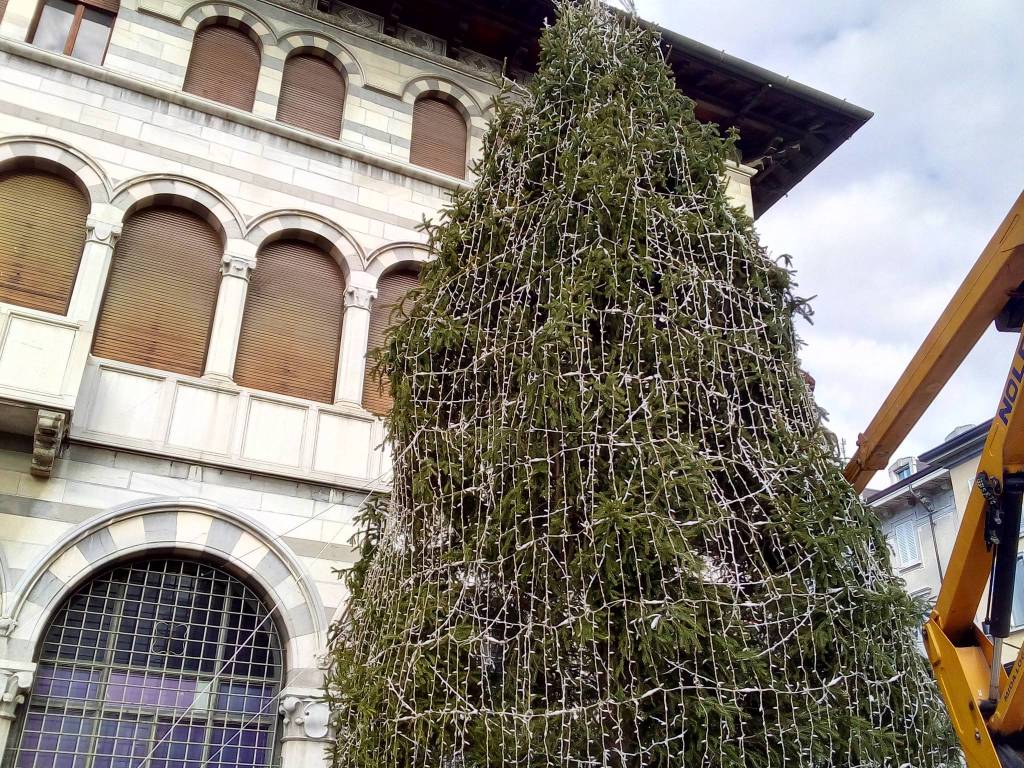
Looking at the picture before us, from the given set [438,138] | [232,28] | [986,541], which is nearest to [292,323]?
[438,138]

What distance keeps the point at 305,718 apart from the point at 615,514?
5.60 meters

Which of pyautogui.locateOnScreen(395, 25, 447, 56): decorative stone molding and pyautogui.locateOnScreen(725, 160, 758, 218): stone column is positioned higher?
pyautogui.locateOnScreen(395, 25, 447, 56): decorative stone molding

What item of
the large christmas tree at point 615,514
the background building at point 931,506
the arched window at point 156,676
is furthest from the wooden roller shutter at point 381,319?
the background building at point 931,506

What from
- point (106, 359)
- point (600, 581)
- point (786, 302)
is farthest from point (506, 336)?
point (106, 359)

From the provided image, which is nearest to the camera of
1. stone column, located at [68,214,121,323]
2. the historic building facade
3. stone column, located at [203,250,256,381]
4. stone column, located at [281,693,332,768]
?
the historic building facade

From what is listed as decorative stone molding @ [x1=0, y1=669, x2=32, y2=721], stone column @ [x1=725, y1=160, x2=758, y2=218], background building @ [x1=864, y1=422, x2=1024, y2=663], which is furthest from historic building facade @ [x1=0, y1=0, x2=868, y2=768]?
background building @ [x1=864, y1=422, x2=1024, y2=663]

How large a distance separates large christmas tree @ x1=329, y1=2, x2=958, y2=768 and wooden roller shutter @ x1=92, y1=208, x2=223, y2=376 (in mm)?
4987

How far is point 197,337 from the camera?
408 inches

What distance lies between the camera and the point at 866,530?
5.12 m

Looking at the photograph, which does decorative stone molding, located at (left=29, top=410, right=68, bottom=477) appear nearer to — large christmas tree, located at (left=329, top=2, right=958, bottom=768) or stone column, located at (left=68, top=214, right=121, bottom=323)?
stone column, located at (left=68, top=214, right=121, bottom=323)

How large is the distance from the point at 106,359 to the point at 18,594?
2607 mm

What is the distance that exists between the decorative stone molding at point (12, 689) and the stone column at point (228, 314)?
11.4ft

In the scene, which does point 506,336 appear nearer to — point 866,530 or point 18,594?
point 866,530

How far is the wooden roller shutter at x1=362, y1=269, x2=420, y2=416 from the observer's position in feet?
35.5
